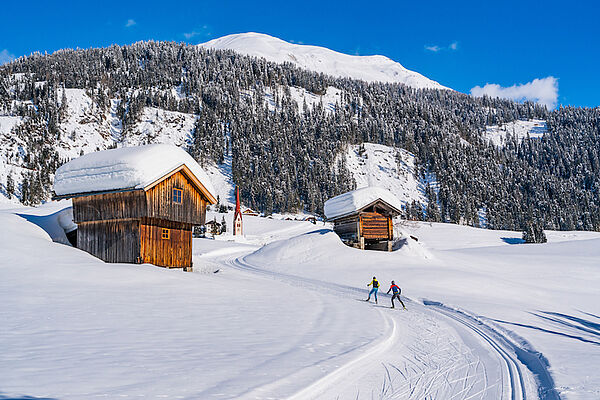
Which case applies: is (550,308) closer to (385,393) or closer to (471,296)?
(471,296)

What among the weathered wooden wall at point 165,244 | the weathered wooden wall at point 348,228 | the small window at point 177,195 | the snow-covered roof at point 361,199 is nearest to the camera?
the weathered wooden wall at point 165,244

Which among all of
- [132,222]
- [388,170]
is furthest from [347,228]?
[388,170]

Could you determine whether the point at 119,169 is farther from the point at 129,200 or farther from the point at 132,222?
the point at 132,222

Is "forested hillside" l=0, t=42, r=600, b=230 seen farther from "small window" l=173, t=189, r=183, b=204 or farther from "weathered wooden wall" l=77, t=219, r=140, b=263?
"small window" l=173, t=189, r=183, b=204

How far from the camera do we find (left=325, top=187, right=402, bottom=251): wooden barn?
3959 cm

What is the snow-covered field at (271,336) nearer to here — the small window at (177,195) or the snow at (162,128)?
the small window at (177,195)

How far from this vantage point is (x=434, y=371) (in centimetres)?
863

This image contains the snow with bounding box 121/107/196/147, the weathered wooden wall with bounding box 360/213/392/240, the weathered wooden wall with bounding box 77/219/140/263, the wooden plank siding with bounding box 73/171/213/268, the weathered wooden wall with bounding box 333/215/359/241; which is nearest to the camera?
the wooden plank siding with bounding box 73/171/213/268

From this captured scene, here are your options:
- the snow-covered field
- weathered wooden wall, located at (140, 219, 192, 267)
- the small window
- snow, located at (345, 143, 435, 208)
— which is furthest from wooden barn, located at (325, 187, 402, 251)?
snow, located at (345, 143, 435, 208)

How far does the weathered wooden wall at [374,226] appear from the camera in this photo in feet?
131

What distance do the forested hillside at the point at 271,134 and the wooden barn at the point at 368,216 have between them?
216 ft

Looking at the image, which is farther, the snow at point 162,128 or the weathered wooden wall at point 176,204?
the snow at point 162,128

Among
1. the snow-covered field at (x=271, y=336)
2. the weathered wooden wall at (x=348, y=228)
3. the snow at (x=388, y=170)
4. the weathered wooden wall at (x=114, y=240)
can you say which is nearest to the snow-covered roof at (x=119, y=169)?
the weathered wooden wall at (x=114, y=240)

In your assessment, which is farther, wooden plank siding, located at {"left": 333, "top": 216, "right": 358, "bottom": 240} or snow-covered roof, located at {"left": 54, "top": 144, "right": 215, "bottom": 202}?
wooden plank siding, located at {"left": 333, "top": 216, "right": 358, "bottom": 240}
